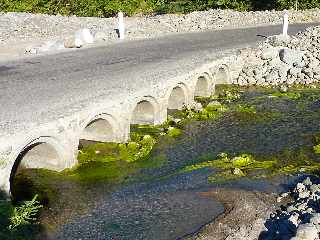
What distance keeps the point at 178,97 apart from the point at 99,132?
29.3 feet

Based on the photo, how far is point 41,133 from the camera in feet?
72.1

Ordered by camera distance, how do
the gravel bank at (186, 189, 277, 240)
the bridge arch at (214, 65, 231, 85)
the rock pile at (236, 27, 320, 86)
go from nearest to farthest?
the gravel bank at (186, 189, 277, 240), the bridge arch at (214, 65, 231, 85), the rock pile at (236, 27, 320, 86)

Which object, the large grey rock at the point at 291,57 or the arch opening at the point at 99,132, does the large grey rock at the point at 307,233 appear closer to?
the arch opening at the point at 99,132

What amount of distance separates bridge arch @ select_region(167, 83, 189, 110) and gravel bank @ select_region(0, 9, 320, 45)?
1079 centimetres

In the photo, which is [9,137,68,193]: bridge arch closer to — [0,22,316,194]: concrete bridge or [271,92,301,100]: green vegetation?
[0,22,316,194]: concrete bridge

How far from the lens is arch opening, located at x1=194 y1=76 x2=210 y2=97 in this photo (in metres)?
39.7

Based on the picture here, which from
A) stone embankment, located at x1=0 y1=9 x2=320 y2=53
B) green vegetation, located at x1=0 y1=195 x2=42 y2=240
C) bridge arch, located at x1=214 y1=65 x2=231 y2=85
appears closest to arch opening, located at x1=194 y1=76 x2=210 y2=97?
bridge arch, located at x1=214 y1=65 x2=231 y2=85

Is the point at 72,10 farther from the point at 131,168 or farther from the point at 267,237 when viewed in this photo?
the point at 267,237

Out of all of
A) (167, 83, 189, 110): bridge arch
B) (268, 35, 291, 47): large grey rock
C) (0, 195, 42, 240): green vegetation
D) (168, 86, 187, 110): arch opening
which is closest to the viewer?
(0, 195, 42, 240): green vegetation

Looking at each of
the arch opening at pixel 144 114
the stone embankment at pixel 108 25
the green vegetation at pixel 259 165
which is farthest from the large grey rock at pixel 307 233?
the stone embankment at pixel 108 25

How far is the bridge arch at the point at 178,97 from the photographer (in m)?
35.6

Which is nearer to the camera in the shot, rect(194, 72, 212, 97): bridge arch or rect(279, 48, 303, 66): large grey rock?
rect(194, 72, 212, 97): bridge arch

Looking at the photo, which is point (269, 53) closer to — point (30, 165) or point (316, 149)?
point (316, 149)

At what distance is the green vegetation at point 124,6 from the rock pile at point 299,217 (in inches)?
1857
